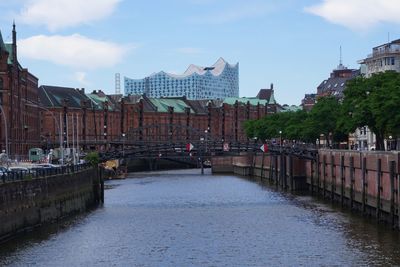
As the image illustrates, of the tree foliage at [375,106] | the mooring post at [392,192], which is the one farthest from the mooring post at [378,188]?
the tree foliage at [375,106]

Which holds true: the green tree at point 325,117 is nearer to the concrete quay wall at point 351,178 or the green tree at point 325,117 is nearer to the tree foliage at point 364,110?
the tree foliage at point 364,110

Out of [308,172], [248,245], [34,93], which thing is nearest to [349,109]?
[308,172]

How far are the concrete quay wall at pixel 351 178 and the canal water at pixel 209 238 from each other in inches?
82.4

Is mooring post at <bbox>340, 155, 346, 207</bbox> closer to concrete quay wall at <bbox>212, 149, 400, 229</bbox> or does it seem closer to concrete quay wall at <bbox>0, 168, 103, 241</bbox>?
concrete quay wall at <bbox>212, 149, 400, 229</bbox>

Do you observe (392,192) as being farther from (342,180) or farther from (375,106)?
(375,106)

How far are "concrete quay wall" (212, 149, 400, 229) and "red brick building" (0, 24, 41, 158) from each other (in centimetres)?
4307

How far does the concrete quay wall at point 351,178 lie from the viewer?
6862 centimetres

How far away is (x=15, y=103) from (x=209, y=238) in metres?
87.3

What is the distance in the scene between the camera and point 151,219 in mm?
78188

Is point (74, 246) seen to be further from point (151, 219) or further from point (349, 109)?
point (349, 109)

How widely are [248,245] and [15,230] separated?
17418mm

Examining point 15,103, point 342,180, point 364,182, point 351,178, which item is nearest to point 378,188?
point 364,182

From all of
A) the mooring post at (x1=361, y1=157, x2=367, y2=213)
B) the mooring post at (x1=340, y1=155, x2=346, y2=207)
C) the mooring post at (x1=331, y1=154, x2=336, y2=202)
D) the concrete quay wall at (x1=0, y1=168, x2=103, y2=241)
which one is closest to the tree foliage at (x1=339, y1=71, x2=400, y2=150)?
the mooring post at (x1=331, y1=154, x2=336, y2=202)

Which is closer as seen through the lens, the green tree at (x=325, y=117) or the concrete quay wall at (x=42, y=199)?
the concrete quay wall at (x=42, y=199)
